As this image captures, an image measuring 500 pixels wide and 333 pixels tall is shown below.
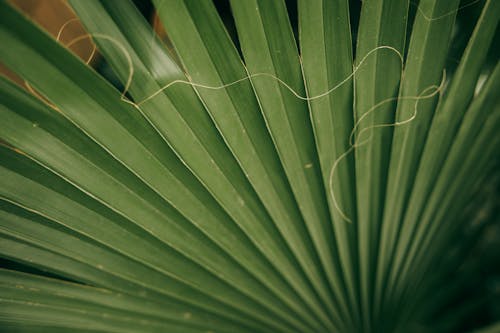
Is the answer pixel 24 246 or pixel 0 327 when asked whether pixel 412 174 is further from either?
pixel 0 327

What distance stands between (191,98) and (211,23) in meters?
0.11

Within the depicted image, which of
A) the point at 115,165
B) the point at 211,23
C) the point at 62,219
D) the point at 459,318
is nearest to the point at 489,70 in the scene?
the point at 211,23

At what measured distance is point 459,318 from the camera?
1.21 m

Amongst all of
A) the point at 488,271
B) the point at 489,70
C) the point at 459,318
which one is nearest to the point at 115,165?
the point at 489,70

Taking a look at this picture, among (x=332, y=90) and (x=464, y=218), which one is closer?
(x=332, y=90)

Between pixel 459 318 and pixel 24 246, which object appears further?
pixel 459 318

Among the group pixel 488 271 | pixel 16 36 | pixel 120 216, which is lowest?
pixel 488 271

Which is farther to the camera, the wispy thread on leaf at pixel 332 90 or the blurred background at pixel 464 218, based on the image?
the blurred background at pixel 464 218

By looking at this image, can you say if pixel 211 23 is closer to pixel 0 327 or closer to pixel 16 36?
pixel 16 36

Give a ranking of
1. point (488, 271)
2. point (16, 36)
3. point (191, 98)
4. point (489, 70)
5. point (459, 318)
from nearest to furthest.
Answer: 1. point (16, 36)
2. point (191, 98)
3. point (489, 70)
4. point (459, 318)
5. point (488, 271)

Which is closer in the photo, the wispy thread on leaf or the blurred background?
the wispy thread on leaf

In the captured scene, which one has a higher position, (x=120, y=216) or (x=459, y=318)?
(x=120, y=216)

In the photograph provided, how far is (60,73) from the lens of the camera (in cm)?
45

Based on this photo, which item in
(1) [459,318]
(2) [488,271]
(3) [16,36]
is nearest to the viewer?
(3) [16,36]
